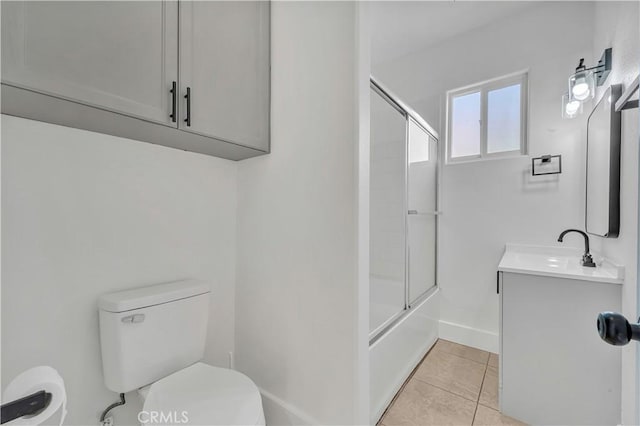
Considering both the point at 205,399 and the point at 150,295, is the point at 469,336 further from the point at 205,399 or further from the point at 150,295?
the point at 150,295

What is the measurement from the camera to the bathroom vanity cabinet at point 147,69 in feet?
2.54

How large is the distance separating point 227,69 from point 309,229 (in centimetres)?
82

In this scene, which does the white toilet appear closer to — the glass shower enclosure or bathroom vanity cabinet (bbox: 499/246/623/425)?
the glass shower enclosure

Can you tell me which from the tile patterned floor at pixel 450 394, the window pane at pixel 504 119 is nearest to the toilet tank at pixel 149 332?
the tile patterned floor at pixel 450 394

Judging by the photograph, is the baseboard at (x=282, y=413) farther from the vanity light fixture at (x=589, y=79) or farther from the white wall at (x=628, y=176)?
the vanity light fixture at (x=589, y=79)

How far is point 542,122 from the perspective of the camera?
2.09m

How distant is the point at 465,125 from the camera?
2.56 metres

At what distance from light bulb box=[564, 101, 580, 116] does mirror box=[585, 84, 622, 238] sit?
9 cm

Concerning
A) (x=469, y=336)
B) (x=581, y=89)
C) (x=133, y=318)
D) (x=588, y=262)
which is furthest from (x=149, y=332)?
(x=581, y=89)

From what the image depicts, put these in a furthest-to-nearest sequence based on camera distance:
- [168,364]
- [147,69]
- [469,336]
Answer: [469,336] → [168,364] → [147,69]

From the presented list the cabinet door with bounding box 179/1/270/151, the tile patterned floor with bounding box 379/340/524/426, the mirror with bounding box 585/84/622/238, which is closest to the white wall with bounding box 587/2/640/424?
the mirror with bounding box 585/84/622/238

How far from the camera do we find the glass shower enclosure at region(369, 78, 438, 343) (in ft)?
5.36

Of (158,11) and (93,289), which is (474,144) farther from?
(93,289)

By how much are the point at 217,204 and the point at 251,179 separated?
9.6 inches
